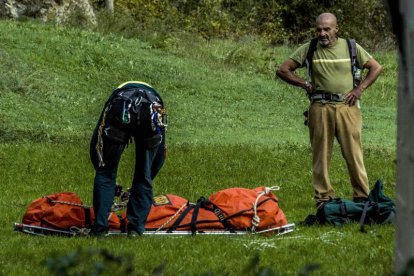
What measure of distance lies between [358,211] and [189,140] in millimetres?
8844

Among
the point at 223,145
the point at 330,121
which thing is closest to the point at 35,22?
the point at 223,145

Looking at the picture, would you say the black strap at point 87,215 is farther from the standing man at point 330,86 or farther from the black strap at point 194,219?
the standing man at point 330,86

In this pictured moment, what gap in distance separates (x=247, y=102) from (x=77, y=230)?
15294mm

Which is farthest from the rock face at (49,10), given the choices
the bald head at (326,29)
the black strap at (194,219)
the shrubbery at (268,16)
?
the black strap at (194,219)

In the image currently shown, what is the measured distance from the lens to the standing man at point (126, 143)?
8.68 metres

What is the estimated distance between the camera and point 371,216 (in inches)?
388

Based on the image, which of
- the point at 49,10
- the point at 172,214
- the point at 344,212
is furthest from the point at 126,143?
the point at 49,10

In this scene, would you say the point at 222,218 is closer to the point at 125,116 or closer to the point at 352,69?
the point at 125,116

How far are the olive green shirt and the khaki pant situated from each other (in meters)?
0.19

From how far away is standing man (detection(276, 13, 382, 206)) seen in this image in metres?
10.5

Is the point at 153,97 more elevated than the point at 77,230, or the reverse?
the point at 153,97

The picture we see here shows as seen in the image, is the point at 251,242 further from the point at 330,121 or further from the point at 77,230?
the point at 330,121

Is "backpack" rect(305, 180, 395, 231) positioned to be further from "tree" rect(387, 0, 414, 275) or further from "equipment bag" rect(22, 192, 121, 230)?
"tree" rect(387, 0, 414, 275)

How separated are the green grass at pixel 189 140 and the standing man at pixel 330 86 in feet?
3.10
